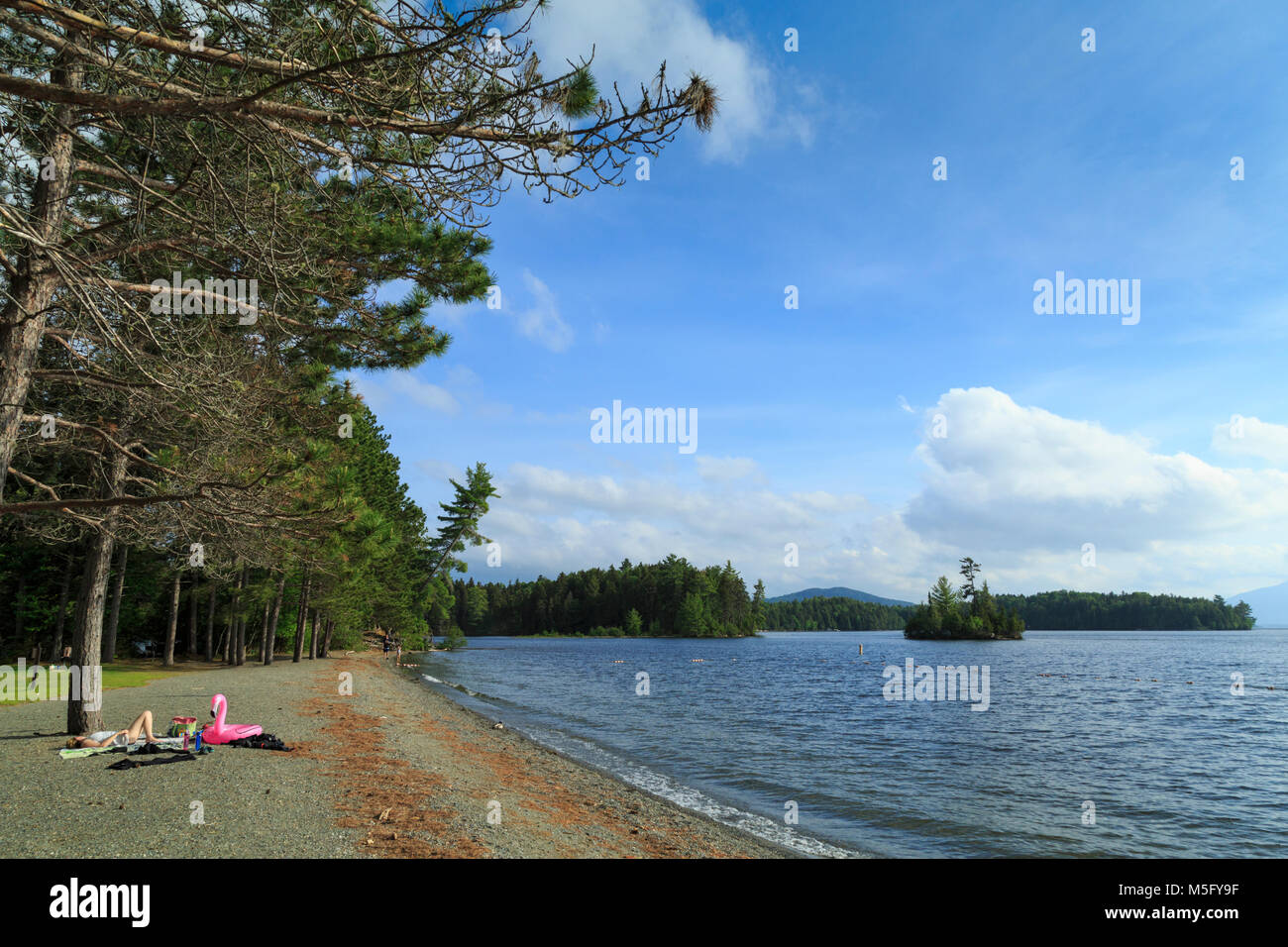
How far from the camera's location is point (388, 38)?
197 inches

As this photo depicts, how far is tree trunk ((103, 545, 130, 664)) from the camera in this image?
27.5m

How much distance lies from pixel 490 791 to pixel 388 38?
1149 cm

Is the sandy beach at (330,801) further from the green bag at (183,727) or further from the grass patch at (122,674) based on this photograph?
the grass patch at (122,674)

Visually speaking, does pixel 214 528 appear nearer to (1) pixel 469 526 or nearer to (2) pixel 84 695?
(2) pixel 84 695

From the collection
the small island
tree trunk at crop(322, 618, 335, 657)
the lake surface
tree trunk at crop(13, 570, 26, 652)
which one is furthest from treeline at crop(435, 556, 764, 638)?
tree trunk at crop(13, 570, 26, 652)

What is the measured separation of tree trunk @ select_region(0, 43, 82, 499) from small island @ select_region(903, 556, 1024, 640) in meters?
143

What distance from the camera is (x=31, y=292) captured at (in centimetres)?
812

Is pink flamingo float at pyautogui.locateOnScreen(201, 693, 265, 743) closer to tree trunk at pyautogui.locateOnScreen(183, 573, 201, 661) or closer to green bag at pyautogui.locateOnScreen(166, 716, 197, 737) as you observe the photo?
green bag at pyautogui.locateOnScreen(166, 716, 197, 737)

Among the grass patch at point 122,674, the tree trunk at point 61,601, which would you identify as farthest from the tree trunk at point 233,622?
the tree trunk at point 61,601

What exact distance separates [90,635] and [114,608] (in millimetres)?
19347

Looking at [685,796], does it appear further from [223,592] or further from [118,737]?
[223,592]

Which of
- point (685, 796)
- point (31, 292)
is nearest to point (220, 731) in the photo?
point (31, 292)
